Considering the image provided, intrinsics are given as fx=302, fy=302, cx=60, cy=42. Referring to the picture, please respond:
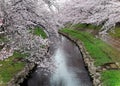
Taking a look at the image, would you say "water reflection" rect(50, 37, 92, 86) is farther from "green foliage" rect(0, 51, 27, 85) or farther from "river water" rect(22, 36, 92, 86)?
"green foliage" rect(0, 51, 27, 85)

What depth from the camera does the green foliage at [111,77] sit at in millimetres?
18133

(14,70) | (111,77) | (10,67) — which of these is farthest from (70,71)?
(111,77)

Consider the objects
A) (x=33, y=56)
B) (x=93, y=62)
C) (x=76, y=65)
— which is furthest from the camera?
(x=76, y=65)

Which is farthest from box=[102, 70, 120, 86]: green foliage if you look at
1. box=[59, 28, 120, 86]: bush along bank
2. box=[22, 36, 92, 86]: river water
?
box=[22, 36, 92, 86]: river water

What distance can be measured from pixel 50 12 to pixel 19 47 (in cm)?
488

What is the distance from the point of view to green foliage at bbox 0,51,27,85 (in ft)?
63.3

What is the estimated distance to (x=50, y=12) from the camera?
66.8ft

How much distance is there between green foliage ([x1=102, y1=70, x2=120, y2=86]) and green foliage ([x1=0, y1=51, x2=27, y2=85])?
5996 mm

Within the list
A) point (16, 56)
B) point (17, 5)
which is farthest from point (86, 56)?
point (17, 5)

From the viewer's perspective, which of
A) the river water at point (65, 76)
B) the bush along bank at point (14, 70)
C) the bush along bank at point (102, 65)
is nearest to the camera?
the bush along bank at point (14, 70)

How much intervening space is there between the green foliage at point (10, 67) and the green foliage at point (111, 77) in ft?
19.7

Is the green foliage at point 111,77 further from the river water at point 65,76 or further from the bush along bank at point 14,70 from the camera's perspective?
the bush along bank at point 14,70

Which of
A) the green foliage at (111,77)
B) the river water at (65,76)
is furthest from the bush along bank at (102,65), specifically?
the river water at (65,76)

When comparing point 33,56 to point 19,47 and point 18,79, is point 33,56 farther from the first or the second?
point 18,79
